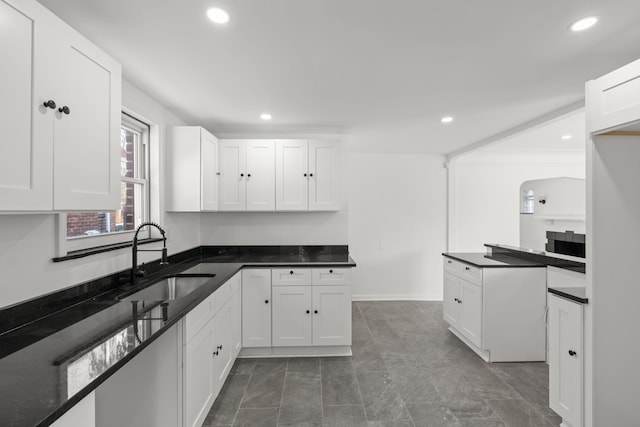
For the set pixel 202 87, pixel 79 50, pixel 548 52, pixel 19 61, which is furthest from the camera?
pixel 202 87

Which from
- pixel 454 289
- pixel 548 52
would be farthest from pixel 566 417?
pixel 548 52

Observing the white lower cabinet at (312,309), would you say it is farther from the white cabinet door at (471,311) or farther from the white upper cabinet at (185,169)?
the white cabinet door at (471,311)

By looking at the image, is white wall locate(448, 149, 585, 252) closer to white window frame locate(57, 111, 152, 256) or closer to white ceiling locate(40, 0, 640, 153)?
white ceiling locate(40, 0, 640, 153)

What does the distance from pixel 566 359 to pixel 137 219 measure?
11.2 feet

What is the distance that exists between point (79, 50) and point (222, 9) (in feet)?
2.19

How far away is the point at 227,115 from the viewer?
3.09 meters

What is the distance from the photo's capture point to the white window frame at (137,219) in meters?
1.66

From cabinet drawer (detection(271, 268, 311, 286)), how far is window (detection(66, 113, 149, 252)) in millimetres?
1345

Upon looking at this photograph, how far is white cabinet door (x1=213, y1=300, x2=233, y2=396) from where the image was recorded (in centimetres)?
221

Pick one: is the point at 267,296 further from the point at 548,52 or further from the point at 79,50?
the point at 548,52

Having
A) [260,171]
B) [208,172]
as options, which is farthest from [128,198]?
[260,171]

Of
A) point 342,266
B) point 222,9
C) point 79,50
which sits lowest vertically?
point 342,266

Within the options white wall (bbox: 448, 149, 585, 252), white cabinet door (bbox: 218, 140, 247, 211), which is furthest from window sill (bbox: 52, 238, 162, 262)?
white wall (bbox: 448, 149, 585, 252)

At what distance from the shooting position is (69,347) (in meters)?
1.19
